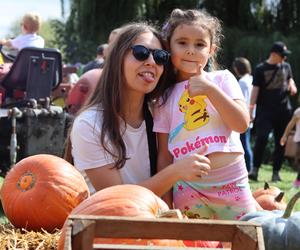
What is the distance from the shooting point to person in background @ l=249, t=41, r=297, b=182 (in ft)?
30.9

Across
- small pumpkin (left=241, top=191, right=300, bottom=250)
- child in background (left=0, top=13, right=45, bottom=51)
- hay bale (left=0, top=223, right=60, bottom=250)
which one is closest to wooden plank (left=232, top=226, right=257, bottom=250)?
small pumpkin (left=241, top=191, right=300, bottom=250)

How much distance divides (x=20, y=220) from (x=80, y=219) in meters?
1.18

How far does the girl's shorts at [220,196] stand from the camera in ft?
9.34

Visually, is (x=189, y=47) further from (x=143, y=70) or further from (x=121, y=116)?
(x=121, y=116)

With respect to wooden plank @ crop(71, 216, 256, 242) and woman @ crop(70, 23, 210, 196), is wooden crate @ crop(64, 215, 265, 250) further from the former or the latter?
woman @ crop(70, 23, 210, 196)

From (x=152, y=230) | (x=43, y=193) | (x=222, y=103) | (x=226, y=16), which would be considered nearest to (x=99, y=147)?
(x=43, y=193)

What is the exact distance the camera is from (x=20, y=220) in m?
2.77

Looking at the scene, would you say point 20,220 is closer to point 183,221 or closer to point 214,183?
point 214,183

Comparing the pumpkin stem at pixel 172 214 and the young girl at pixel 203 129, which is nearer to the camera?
the pumpkin stem at pixel 172 214

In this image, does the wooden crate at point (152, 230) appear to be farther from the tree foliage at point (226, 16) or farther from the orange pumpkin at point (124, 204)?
the tree foliage at point (226, 16)

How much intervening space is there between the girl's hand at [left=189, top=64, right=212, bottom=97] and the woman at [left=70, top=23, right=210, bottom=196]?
19cm

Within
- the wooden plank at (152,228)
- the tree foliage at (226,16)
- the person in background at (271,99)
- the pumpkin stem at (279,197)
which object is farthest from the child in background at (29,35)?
the tree foliage at (226,16)

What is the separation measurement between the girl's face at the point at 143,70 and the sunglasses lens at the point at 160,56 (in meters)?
0.01

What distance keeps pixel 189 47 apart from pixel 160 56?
157mm
